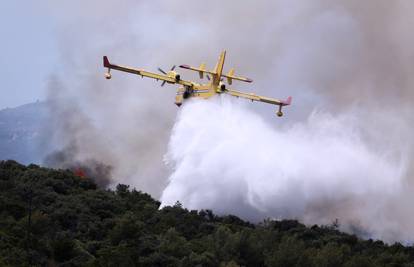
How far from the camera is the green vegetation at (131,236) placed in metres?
63.3

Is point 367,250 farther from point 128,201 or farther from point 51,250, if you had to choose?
point 51,250

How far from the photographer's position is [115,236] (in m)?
70.8

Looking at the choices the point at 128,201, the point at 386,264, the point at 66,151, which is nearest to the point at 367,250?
the point at 386,264

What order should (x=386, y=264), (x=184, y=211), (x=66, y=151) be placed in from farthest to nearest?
(x=66, y=151), (x=184, y=211), (x=386, y=264)

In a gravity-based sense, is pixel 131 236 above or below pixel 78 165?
below

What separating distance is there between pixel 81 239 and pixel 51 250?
9656mm

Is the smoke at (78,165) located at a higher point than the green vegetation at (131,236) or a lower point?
higher

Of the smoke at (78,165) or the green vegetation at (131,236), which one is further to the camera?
the smoke at (78,165)

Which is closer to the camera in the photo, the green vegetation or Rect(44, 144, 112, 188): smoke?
the green vegetation

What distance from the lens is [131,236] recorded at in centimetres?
7138

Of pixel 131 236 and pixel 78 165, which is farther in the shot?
pixel 78 165

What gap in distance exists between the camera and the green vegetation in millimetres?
63281

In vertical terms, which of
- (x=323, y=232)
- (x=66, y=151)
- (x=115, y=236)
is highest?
(x=66, y=151)

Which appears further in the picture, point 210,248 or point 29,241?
point 210,248
